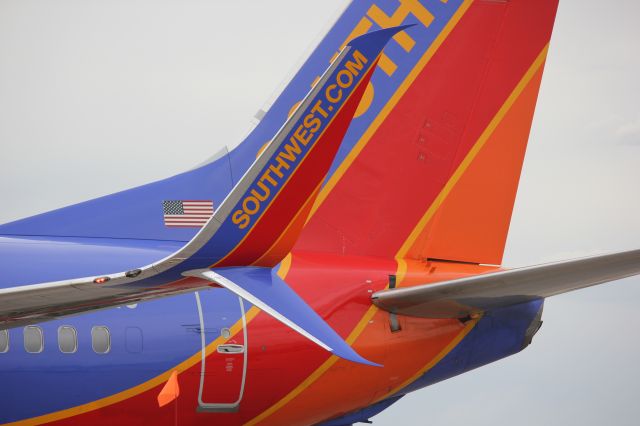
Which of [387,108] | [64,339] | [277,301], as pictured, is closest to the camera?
[277,301]

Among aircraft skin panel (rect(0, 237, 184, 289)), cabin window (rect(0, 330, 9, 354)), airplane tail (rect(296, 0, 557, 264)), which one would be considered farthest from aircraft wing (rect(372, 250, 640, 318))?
cabin window (rect(0, 330, 9, 354))

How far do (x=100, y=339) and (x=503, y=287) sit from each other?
4645mm

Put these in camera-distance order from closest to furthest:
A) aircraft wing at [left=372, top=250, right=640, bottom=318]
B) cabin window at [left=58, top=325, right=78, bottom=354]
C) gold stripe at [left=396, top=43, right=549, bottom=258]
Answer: aircraft wing at [left=372, top=250, right=640, bottom=318], cabin window at [left=58, top=325, right=78, bottom=354], gold stripe at [left=396, top=43, right=549, bottom=258]

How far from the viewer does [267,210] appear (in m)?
8.34

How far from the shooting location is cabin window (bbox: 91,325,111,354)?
1154cm

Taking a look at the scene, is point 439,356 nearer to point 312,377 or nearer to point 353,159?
point 312,377

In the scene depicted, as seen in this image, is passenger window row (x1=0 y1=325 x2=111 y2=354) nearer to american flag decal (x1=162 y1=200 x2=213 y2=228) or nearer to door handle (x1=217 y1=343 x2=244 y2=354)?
door handle (x1=217 y1=343 x2=244 y2=354)

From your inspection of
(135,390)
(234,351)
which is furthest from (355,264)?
(135,390)

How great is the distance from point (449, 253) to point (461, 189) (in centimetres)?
91

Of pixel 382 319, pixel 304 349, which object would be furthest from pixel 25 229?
pixel 382 319

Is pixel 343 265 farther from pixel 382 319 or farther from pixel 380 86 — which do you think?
pixel 380 86

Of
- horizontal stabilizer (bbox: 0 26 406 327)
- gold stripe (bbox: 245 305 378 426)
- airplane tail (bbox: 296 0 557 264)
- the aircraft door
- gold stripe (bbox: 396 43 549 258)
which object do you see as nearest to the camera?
horizontal stabilizer (bbox: 0 26 406 327)

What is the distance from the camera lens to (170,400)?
11672 mm

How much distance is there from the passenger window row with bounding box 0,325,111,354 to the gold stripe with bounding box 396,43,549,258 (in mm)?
4149
